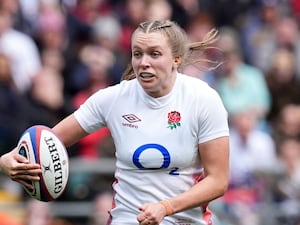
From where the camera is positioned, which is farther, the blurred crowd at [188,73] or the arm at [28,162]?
the blurred crowd at [188,73]

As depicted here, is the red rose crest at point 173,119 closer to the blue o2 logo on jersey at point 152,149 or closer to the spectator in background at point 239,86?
the blue o2 logo on jersey at point 152,149

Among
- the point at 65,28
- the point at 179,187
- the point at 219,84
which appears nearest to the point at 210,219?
the point at 179,187

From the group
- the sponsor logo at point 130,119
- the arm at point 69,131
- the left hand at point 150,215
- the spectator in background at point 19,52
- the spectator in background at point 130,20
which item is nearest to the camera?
the left hand at point 150,215

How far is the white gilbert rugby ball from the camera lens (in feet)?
24.3

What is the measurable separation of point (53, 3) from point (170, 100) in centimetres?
804

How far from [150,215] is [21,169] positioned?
92cm

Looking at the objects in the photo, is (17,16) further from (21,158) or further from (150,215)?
(150,215)

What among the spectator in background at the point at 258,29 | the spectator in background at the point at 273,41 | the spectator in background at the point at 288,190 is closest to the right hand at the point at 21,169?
the spectator in background at the point at 288,190

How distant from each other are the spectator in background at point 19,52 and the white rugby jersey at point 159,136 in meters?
6.00

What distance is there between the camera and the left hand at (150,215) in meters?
6.95

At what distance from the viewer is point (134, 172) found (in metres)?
7.52

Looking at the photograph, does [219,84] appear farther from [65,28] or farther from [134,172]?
Result: [134,172]

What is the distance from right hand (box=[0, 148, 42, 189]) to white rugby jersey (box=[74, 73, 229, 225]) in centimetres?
54

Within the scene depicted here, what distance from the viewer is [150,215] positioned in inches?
274
